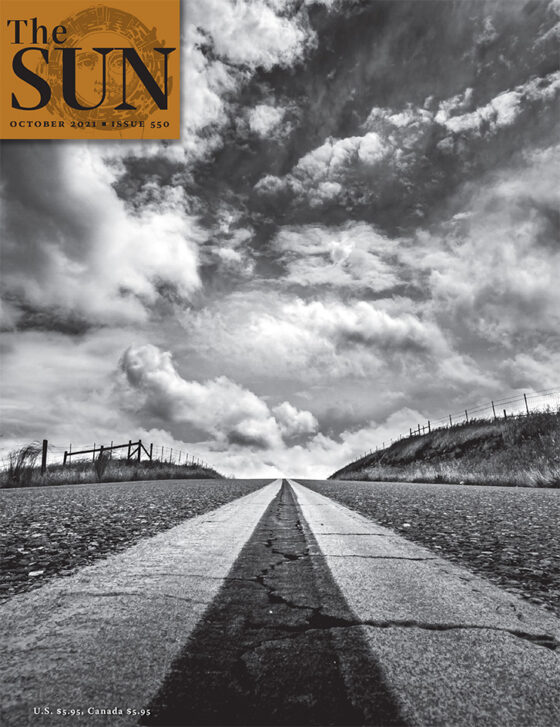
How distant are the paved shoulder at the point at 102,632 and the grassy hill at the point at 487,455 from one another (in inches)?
434

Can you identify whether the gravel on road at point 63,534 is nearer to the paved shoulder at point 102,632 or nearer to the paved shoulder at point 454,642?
the paved shoulder at point 102,632

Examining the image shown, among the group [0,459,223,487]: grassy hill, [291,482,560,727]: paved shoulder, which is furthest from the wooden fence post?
[291,482,560,727]: paved shoulder

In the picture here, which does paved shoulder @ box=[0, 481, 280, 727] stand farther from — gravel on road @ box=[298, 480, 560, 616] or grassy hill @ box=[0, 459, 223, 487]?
grassy hill @ box=[0, 459, 223, 487]

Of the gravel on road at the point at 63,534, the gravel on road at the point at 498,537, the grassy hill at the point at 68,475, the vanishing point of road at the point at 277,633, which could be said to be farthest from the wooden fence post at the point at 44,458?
the vanishing point of road at the point at 277,633

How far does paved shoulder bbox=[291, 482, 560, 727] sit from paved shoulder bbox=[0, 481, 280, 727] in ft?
2.00

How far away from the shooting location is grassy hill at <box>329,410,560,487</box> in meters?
13.2

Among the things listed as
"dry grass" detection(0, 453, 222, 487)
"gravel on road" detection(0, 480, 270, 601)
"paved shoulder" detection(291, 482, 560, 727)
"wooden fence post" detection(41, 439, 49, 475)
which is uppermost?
"wooden fence post" detection(41, 439, 49, 475)

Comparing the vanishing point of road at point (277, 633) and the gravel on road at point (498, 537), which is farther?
the gravel on road at point (498, 537)

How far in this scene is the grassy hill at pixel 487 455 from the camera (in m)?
13.2

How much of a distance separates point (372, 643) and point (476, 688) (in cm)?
31

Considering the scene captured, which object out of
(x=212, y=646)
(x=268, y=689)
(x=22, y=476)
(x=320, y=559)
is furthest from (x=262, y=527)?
(x=22, y=476)

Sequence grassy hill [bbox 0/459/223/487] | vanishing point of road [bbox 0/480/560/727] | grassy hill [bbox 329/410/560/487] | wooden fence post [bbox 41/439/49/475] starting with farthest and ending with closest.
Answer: wooden fence post [bbox 41/439/49/475] < grassy hill [bbox 329/410/560/487] < grassy hill [bbox 0/459/223/487] < vanishing point of road [bbox 0/480/560/727]

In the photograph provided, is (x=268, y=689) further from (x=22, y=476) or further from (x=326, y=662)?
(x=22, y=476)

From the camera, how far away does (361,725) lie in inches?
33.7
